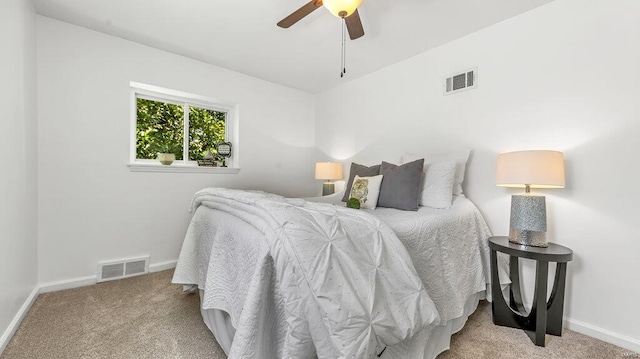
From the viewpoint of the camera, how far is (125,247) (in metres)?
2.52

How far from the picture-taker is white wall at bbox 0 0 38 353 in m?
1.47

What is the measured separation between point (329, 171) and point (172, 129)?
190 centimetres

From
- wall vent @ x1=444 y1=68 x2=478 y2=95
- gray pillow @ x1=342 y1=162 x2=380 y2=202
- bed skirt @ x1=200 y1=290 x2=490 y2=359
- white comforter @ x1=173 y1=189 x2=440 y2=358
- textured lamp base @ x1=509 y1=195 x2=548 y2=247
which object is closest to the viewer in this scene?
white comforter @ x1=173 y1=189 x2=440 y2=358

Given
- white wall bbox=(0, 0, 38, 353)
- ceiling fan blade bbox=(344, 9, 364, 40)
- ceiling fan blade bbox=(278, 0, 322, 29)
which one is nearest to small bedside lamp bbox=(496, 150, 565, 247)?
ceiling fan blade bbox=(344, 9, 364, 40)

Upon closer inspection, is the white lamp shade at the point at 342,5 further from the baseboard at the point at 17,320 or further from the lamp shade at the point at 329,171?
the baseboard at the point at 17,320

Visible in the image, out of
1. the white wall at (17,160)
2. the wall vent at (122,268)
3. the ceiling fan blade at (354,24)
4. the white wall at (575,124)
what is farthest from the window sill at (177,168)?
A: the white wall at (575,124)

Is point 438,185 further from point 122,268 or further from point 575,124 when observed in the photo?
point 122,268

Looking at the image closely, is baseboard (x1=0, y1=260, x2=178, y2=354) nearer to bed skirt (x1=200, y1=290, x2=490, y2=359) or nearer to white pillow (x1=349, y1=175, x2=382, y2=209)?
bed skirt (x1=200, y1=290, x2=490, y2=359)

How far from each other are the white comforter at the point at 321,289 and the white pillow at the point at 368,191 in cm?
84

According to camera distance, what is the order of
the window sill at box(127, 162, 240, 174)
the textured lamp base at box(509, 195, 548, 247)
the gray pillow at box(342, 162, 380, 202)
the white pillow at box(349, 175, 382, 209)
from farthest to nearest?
the window sill at box(127, 162, 240, 174), the gray pillow at box(342, 162, 380, 202), the white pillow at box(349, 175, 382, 209), the textured lamp base at box(509, 195, 548, 247)

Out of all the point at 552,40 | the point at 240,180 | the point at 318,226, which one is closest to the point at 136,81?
the point at 240,180

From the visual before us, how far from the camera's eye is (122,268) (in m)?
2.48

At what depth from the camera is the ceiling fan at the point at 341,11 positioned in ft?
4.70

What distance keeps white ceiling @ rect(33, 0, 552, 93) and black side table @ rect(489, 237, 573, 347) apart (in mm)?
1745
